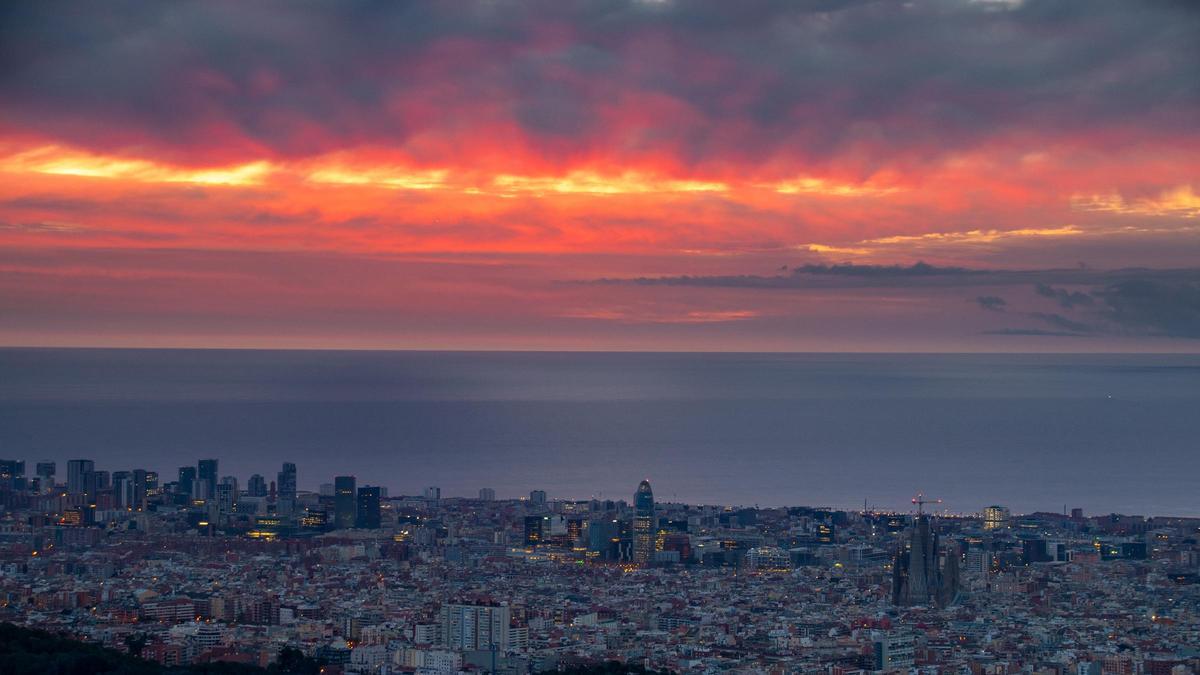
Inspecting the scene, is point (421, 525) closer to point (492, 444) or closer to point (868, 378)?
point (492, 444)

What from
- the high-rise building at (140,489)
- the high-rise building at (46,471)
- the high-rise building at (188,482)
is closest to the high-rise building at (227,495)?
the high-rise building at (188,482)

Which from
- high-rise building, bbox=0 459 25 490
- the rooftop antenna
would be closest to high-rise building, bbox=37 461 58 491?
high-rise building, bbox=0 459 25 490

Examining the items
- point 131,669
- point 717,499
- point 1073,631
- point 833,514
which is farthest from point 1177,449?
point 131,669

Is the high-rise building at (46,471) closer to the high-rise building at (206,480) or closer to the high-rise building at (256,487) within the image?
the high-rise building at (206,480)

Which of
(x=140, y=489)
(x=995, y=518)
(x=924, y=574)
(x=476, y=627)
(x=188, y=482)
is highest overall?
(x=188, y=482)

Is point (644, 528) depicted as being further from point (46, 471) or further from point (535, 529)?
point (46, 471)

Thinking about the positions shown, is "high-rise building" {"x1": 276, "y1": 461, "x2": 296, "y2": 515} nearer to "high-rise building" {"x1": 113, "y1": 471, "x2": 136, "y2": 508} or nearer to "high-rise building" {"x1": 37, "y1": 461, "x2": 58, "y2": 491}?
"high-rise building" {"x1": 113, "y1": 471, "x2": 136, "y2": 508}

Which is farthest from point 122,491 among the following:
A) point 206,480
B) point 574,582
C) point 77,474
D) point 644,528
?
point 574,582
